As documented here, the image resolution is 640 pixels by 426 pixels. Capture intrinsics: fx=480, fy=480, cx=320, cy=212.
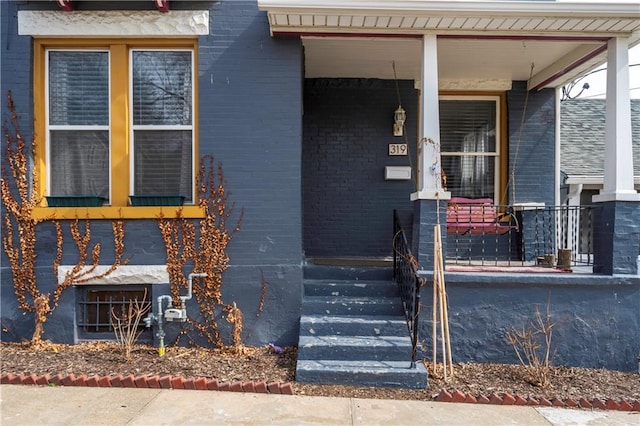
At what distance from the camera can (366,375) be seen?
448cm

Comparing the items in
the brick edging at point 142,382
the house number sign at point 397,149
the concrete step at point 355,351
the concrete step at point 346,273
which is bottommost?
the brick edging at point 142,382

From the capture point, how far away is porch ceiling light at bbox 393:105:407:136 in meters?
6.76

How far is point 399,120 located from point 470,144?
4.16ft

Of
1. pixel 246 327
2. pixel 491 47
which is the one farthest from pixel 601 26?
pixel 246 327

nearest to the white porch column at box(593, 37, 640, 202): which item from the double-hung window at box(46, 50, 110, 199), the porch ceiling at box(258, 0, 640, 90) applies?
the porch ceiling at box(258, 0, 640, 90)

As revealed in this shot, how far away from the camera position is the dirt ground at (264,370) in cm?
442

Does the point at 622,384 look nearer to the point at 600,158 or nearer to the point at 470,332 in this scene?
the point at 470,332

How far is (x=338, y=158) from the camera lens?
700 cm

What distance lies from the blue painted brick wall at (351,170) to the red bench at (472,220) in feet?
2.34

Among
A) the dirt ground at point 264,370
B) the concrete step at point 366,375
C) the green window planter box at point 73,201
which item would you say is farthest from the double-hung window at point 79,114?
the concrete step at point 366,375

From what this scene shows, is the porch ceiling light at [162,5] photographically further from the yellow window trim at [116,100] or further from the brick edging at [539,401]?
the brick edging at [539,401]

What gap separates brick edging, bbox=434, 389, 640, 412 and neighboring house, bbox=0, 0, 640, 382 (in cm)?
90

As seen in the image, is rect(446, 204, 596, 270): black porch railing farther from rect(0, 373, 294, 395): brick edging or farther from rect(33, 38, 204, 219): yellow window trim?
rect(33, 38, 204, 219): yellow window trim

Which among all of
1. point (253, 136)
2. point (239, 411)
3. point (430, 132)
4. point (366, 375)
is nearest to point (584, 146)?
point (430, 132)
